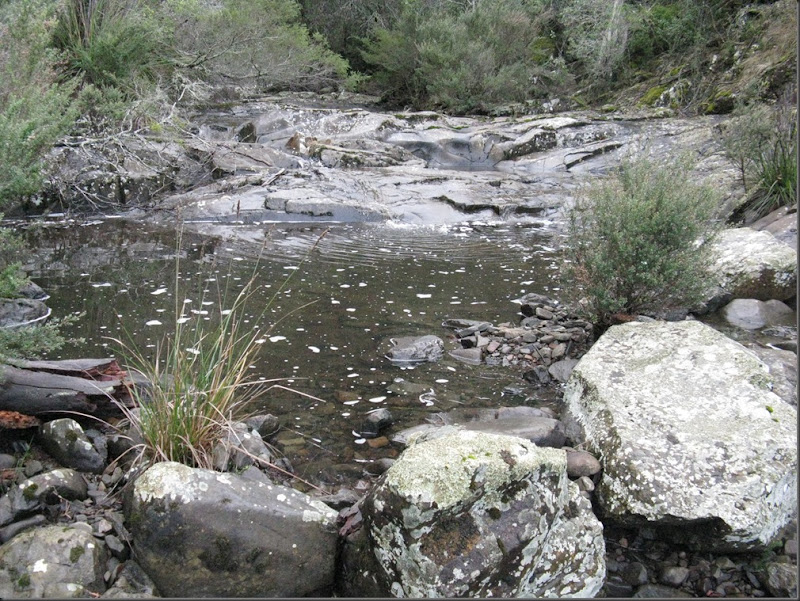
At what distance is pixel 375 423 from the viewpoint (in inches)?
162

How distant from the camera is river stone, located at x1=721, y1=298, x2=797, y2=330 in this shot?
5.62 m

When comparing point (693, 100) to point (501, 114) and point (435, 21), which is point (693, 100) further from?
point (435, 21)

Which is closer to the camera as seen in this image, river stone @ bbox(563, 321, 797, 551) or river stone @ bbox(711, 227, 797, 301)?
river stone @ bbox(563, 321, 797, 551)

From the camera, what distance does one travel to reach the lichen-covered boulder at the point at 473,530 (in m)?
2.63

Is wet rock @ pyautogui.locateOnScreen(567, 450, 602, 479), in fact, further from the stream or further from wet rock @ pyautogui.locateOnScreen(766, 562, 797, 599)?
the stream

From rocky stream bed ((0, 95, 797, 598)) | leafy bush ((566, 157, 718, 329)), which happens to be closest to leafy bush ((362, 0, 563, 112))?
rocky stream bed ((0, 95, 797, 598))

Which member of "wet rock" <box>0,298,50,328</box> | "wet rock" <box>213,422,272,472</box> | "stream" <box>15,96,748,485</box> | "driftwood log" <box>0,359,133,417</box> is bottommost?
"stream" <box>15,96,748,485</box>

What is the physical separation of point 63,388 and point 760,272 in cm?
565

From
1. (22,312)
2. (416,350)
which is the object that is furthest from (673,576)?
(22,312)

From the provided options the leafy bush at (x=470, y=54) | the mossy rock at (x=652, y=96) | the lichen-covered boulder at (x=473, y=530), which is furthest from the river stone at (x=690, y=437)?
the leafy bush at (x=470, y=54)

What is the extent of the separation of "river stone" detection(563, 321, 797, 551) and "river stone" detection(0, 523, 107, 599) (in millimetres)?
2371

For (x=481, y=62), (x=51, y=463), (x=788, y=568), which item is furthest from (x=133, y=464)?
(x=481, y=62)

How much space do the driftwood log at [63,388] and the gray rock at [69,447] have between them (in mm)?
135

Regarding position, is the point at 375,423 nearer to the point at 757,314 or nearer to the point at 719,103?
the point at 757,314
